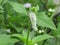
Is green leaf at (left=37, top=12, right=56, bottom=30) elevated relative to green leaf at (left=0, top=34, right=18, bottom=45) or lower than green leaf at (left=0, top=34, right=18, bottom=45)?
elevated

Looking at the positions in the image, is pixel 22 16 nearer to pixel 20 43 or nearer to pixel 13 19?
pixel 13 19

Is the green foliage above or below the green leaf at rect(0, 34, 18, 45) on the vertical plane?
above

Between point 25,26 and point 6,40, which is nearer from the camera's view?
point 6,40

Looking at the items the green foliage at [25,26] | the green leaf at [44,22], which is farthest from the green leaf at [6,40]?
the green leaf at [44,22]

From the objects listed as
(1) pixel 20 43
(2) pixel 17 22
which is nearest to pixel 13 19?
(2) pixel 17 22

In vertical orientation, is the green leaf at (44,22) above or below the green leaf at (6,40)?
above

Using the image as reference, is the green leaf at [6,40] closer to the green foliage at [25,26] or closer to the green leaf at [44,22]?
the green foliage at [25,26]

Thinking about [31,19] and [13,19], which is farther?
[13,19]

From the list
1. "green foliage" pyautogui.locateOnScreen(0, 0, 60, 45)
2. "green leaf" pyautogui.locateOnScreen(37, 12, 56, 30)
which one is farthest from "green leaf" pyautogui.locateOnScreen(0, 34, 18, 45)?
"green leaf" pyautogui.locateOnScreen(37, 12, 56, 30)

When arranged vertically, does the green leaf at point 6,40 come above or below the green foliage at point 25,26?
below

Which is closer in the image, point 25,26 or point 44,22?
point 44,22

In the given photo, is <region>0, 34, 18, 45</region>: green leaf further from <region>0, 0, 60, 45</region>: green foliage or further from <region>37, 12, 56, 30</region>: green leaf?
<region>37, 12, 56, 30</region>: green leaf
